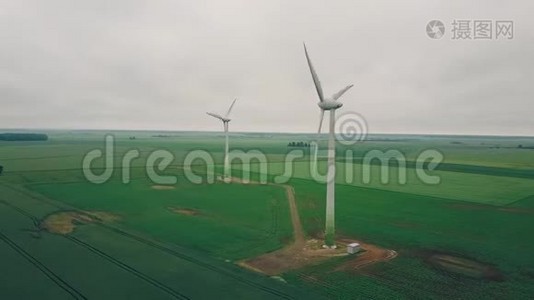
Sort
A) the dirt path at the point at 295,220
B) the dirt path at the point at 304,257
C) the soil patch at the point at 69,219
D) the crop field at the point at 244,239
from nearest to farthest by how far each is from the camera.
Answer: the crop field at the point at 244,239
the dirt path at the point at 304,257
the dirt path at the point at 295,220
the soil patch at the point at 69,219

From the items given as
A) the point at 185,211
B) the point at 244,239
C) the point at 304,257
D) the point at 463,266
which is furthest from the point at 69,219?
the point at 463,266

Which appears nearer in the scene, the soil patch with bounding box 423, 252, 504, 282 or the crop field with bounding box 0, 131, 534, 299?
the crop field with bounding box 0, 131, 534, 299

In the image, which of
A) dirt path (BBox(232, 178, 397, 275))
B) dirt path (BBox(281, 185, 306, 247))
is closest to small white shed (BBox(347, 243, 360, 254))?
dirt path (BBox(232, 178, 397, 275))

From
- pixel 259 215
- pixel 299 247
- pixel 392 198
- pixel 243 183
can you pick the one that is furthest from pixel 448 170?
pixel 299 247

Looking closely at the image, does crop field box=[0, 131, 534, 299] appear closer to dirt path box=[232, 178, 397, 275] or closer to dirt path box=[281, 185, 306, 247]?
dirt path box=[281, 185, 306, 247]

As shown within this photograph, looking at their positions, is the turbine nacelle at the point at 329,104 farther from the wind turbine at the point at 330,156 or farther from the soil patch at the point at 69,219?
the soil patch at the point at 69,219

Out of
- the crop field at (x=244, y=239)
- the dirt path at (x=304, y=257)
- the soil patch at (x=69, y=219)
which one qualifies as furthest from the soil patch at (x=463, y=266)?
the soil patch at (x=69, y=219)

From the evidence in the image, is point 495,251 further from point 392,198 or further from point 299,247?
point 392,198

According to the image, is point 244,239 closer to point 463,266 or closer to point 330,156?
point 330,156
